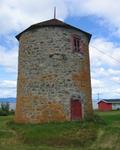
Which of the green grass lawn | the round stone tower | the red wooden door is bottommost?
the green grass lawn

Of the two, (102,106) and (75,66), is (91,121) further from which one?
(102,106)

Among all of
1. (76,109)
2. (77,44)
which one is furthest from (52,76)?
(77,44)

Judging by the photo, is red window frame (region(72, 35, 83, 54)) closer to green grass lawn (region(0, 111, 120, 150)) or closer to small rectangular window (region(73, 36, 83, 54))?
small rectangular window (region(73, 36, 83, 54))

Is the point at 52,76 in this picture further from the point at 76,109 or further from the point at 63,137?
the point at 63,137

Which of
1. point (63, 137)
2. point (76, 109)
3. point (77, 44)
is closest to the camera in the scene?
point (63, 137)

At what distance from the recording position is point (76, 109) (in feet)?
78.6

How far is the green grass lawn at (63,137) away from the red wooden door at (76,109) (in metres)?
1.78

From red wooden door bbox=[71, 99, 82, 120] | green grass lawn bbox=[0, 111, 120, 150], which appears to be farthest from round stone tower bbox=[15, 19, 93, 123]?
green grass lawn bbox=[0, 111, 120, 150]

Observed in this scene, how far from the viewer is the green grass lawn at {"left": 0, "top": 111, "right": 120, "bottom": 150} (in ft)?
59.7

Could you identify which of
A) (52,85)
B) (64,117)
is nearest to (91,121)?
(64,117)

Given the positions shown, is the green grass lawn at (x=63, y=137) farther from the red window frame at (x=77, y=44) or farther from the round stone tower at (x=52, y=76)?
the red window frame at (x=77, y=44)

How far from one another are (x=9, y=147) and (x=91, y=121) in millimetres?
7578

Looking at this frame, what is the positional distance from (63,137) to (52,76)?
5311 mm

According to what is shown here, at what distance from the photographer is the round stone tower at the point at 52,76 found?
23.4 metres
